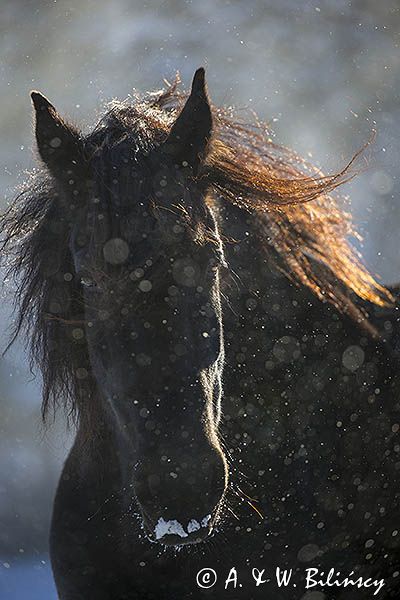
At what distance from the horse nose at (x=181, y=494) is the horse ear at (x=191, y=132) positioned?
77cm

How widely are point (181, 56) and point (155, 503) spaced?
24.6 ft

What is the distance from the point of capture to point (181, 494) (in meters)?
1.53

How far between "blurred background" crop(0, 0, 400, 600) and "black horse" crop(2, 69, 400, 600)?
4.53m

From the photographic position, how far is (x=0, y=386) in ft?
25.2

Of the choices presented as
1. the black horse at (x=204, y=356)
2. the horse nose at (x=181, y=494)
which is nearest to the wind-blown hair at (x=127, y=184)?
the black horse at (x=204, y=356)

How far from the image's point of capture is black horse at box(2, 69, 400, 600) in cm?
169

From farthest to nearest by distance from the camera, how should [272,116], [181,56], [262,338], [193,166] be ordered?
[272,116]
[181,56]
[262,338]
[193,166]

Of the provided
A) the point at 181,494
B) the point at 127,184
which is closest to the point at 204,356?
the point at 181,494

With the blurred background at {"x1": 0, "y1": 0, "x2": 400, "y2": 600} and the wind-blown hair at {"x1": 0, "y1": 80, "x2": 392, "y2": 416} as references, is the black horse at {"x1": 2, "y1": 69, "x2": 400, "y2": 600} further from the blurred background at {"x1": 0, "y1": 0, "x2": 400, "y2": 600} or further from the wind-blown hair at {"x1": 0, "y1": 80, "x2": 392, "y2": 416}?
the blurred background at {"x1": 0, "y1": 0, "x2": 400, "y2": 600}

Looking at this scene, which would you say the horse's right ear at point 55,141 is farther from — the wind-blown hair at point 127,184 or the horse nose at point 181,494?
the horse nose at point 181,494

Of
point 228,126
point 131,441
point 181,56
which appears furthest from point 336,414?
point 181,56

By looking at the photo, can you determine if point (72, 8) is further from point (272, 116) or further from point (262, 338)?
point (262, 338)

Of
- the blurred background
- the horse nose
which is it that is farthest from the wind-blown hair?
the blurred background

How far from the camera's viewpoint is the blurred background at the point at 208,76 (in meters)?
7.32
